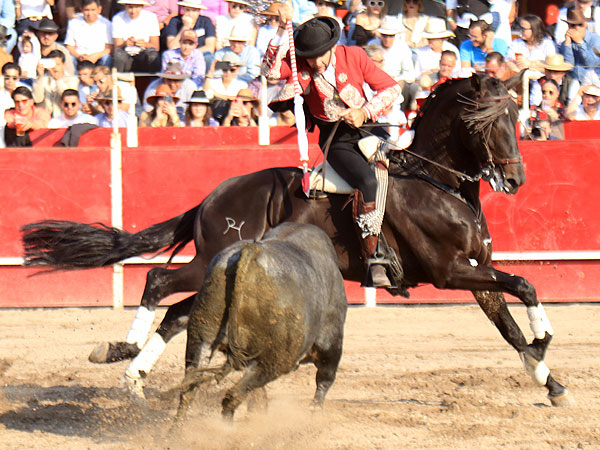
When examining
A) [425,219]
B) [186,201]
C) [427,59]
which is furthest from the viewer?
[427,59]

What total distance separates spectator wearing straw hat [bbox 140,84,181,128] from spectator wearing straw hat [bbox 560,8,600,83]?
454 centimetres

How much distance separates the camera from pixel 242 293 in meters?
3.98

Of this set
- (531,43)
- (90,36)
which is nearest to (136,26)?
(90,36)

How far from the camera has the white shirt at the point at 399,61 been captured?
34.5ft

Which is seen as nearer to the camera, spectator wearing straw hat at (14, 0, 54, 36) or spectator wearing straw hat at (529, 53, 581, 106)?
spectator wearing straw hat at (529, 53, 581, 106)

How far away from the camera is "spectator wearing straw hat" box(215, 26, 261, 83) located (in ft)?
35.6

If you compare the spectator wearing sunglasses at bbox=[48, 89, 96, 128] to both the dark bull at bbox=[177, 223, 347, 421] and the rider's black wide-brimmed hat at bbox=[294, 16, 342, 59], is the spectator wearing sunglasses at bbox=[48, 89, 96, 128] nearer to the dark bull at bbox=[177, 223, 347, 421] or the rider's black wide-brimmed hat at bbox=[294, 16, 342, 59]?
the rider's black wide-brimmed hat at bbox=[294, 16, 342, 59]

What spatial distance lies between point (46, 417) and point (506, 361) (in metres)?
3.29

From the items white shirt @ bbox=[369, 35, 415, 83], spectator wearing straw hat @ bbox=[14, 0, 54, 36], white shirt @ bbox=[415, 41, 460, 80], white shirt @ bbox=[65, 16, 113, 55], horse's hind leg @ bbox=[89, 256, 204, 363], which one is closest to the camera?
horse's hind leg @ bbox=[89, 256, 204, 363]

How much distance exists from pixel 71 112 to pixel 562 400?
633 cm

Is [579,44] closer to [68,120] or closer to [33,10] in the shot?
[68,120]

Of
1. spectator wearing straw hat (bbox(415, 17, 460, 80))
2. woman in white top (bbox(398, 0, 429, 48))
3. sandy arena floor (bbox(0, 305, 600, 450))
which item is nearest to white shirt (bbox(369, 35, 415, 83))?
spectator wearing straw hat (bbox(415, 17, 460, 80))

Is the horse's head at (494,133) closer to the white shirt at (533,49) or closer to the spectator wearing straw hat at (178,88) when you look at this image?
the spectator wearing straw hat at (178,88)

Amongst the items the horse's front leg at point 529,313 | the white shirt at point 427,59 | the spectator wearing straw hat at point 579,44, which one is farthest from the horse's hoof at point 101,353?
the spectator wearing straw hat at point 579,44
